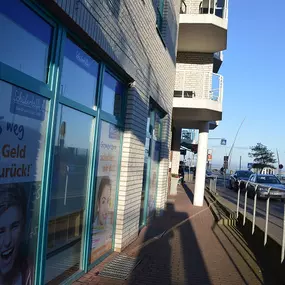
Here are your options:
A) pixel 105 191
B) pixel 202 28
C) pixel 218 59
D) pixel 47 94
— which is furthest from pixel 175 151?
pixel 47 94

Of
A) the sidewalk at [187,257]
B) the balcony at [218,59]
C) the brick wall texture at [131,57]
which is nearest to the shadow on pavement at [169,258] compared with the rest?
the sidewalk at [187,257]

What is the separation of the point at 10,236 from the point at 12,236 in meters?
0.03

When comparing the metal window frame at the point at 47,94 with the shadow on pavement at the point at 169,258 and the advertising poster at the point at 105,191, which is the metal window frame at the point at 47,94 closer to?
the advertising poster at the point at 105,191

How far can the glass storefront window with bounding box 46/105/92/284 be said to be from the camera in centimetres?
396

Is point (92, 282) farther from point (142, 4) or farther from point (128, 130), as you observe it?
point (142, 4)

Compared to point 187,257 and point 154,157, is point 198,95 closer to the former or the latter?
point 154,157

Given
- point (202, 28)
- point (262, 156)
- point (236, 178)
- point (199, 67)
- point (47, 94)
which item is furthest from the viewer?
point (262, 156)

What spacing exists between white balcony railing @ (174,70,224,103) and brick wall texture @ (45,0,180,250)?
12.5 ft

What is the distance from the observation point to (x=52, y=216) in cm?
393

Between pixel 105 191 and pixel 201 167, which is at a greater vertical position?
pixel 201 167

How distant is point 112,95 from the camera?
18.7 ft

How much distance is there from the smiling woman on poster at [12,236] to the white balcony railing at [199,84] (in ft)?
32.5

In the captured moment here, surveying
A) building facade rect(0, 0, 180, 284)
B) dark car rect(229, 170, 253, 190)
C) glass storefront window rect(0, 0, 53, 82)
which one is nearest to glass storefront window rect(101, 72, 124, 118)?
building facade rect(0, 0, 180, 284)

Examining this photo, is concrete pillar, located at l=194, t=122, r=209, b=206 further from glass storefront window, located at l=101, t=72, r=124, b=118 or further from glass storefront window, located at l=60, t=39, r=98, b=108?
glass storefront window, located at l=60, t=39, r=98, b=108
